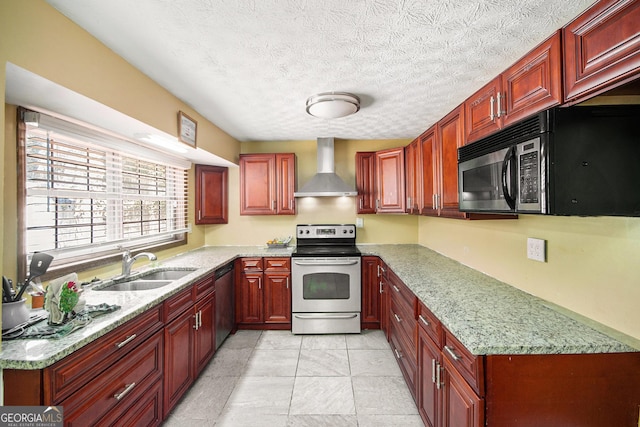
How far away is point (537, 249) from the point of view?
164cm

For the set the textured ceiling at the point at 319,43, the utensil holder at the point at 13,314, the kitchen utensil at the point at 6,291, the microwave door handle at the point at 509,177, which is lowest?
the utensil holder at the point at 13,314

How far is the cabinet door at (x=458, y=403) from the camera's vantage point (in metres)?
1.08

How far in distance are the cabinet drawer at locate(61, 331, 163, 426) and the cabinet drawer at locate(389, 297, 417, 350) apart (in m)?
1.66

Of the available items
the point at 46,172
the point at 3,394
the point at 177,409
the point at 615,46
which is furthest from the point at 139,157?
the point at 615,46

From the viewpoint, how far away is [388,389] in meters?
2.12

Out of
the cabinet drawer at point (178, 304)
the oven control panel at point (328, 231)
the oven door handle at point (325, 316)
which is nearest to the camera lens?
the cabinet drawer at point (178, 304)

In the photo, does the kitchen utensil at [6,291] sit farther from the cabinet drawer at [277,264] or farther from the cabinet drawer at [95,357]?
the cabinet drawer at [277,264]

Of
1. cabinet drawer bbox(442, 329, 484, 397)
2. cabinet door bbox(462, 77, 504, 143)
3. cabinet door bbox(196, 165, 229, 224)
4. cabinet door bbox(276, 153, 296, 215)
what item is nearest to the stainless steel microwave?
cabinet door bbox(462, 77, 504, 143)

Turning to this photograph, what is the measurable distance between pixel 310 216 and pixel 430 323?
2339 millimetres

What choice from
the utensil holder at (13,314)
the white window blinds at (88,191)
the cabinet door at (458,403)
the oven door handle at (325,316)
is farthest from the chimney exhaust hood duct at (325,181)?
the utensil holder at (13,314)

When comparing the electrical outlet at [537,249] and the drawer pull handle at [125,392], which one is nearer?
the drawer pull handle at [125,392]

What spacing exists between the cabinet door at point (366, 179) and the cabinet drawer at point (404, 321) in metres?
1.27

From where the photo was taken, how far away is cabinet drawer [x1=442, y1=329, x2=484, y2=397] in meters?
1.08

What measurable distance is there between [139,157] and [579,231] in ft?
10.4
